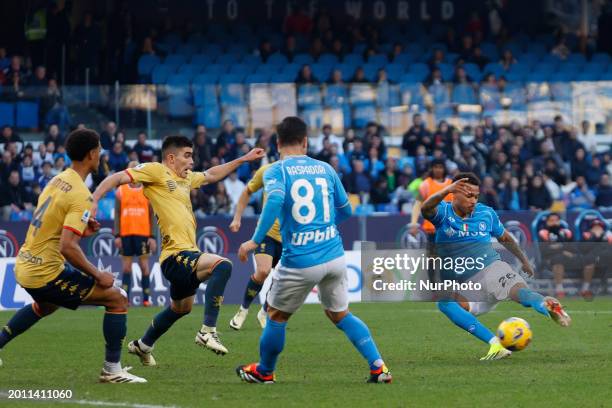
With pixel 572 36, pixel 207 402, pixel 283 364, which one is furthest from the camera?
pixel 572 36

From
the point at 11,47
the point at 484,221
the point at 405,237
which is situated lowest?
the point at 405,237

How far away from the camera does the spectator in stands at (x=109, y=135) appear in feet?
76.4

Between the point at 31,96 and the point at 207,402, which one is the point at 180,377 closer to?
the point at 207,402

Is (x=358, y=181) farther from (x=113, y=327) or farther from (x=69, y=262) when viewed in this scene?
(x=69, y=262)

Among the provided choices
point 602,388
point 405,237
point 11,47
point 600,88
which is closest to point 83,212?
point 602,388

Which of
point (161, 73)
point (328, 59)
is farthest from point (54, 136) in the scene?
point (328, 59)

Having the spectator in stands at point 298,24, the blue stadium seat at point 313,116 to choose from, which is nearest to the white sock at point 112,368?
the blue stadium seat at point 313,116

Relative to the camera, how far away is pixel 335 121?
978 inches

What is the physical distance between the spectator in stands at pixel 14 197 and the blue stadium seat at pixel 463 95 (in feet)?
28.5

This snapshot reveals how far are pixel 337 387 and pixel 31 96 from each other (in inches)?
603

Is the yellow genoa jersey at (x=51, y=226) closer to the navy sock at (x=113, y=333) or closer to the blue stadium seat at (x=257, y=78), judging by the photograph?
the navy sock at (x=113, y=333)

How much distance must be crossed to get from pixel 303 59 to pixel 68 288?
20267 mm

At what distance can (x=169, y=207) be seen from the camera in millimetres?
11688

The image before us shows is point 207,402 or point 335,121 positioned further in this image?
point 335,121
